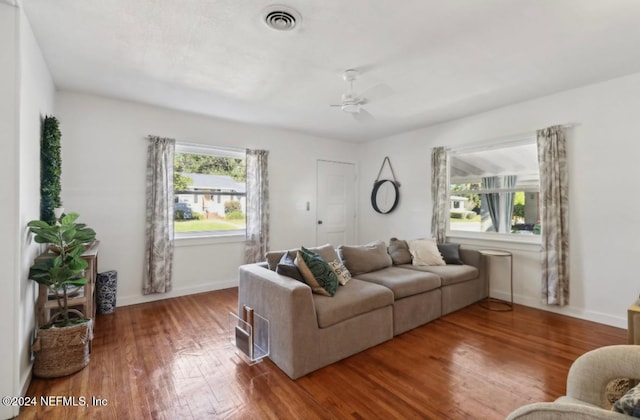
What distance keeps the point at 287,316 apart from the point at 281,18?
2174 millimetres

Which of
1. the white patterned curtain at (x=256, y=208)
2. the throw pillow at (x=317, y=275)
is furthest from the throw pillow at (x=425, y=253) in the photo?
the white patterned curtain at (x=256, y=208)

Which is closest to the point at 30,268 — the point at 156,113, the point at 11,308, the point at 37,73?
the point at 11,308

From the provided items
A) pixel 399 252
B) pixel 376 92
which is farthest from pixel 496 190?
pixel 376 92

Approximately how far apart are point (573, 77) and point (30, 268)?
5255 millimetres

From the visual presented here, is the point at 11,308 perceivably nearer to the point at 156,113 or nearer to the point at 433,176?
the point at 156,113

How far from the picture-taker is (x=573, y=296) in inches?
138

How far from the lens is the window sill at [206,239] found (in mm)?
4326

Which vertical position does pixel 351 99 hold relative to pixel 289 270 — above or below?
above

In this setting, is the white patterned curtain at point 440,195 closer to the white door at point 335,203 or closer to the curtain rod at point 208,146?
the white door at point 335,203

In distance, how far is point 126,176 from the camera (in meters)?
3.89

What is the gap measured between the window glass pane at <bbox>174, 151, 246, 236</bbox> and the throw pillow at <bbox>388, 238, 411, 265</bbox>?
244 centimetres

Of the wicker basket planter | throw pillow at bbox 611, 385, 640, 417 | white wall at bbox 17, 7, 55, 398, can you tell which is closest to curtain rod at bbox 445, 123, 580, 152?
throw pillow at bbox 611, 385, 640, 417

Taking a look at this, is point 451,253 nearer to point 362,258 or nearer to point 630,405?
point 362,258

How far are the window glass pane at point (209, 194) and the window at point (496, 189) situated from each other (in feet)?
11.3
